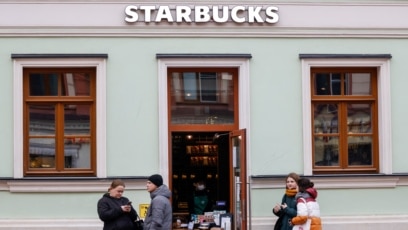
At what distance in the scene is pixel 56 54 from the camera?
557 inches

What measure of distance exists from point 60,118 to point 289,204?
13.3ft

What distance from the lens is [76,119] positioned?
1445 cm

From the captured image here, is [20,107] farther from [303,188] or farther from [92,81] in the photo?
[303,188]

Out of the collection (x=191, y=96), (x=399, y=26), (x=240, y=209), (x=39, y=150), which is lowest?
(x=240, y=209)

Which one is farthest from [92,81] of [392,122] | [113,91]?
[392,122]

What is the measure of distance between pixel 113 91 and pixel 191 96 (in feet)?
4.61

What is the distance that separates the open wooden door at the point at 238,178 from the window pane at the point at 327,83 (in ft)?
5.51

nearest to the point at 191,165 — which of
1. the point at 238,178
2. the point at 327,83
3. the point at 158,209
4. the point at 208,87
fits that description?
the point at 208,87

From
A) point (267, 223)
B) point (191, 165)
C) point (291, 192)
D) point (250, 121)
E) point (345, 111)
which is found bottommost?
point (267, 223)

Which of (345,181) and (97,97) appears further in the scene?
(345,181)

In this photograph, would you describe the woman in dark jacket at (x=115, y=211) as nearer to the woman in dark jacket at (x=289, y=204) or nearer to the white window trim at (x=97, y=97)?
the white window trim at (x=97, y=97)

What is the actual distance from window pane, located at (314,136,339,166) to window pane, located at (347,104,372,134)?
1.16 feet

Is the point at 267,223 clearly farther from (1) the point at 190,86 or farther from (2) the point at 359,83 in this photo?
(2) the point at 359,83

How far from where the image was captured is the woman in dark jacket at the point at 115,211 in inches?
464
